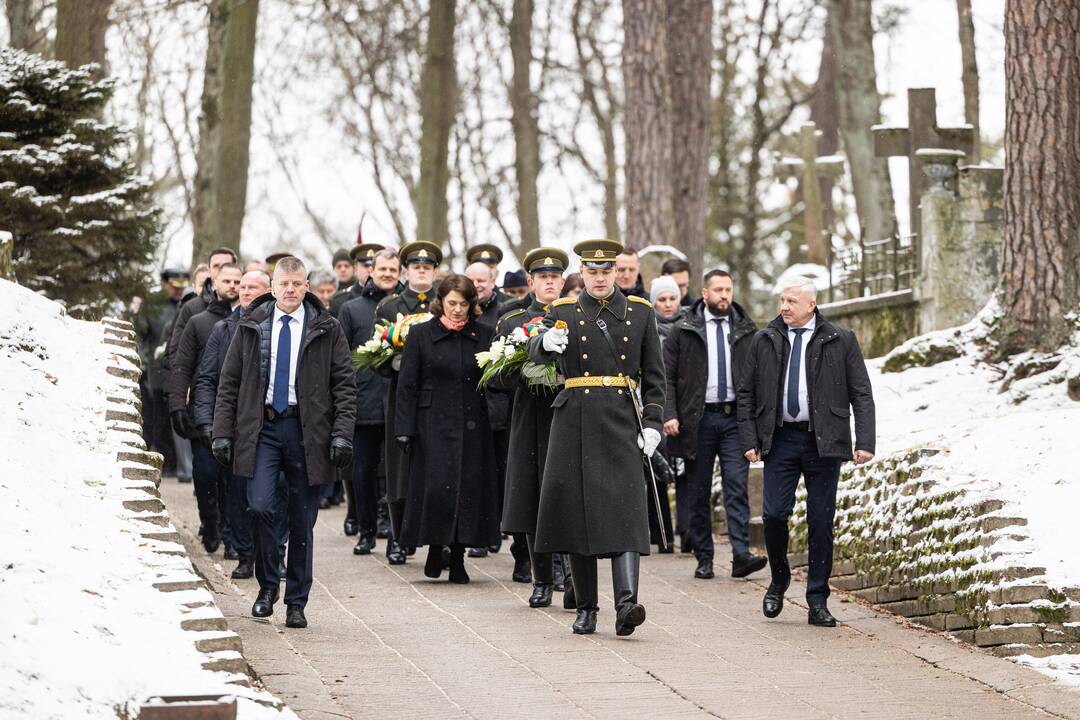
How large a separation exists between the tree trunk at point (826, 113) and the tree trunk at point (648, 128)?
557 inches

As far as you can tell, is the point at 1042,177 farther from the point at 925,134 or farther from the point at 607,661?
the point at 925,134

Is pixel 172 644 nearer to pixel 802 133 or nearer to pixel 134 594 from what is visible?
pixel 134 594

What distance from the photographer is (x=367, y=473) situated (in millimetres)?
13078

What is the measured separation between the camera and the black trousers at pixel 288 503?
31.2ft

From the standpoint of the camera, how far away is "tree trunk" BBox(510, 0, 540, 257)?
29.5 meters

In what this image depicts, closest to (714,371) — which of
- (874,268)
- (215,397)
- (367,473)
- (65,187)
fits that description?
(367,473)

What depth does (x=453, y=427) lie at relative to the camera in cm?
1178

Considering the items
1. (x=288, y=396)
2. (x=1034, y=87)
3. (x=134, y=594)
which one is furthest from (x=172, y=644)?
(x=1034, y=87)

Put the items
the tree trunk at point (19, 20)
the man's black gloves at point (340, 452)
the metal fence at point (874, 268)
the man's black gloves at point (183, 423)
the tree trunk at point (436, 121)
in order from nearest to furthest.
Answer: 1. the man's black gloves at point (340, 452)
2. the man's black gloves at point (183, 423)
3. the metal fence at point (874, 268)
4. the tree trunk at point (19, 20)
5. the tree trunk at point (436, 121)

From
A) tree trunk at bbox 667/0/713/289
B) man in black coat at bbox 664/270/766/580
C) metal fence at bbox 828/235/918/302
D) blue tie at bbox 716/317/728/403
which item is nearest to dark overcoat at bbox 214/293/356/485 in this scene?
man in black coat at bbox 664/270/766/580

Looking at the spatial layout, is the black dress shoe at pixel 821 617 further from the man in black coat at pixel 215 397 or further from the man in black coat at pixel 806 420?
the man in black coat at pixel 215 397

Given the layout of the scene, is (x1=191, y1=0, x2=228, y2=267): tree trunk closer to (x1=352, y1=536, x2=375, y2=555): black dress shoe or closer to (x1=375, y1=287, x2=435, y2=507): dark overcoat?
(x1=375, y1=287, x2=435, y2=507): dark overcoat

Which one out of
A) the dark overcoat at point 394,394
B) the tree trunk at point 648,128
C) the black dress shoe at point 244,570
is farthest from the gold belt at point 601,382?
the tree trunk at point 648,128

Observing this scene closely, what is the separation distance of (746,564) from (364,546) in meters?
2.96
